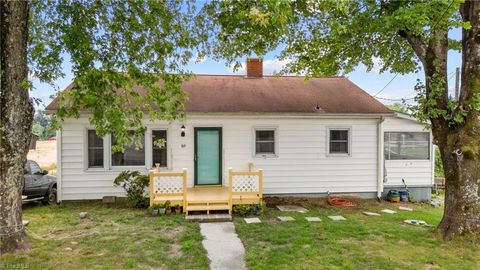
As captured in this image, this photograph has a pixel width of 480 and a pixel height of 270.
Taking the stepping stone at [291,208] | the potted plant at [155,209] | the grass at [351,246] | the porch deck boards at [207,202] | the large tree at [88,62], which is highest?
the large tree at [88,62]

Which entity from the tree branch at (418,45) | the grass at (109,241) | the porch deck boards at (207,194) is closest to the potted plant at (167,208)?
the grass at (109,241)

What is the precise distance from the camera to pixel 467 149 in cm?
593

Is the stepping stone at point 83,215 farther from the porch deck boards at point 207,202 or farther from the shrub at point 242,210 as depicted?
the shrub at point 242,210

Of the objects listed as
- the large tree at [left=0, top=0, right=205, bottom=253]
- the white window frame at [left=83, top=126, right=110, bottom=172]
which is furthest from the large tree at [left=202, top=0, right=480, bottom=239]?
the white window frame at [left=83, top=126, right=110, bottom=172]

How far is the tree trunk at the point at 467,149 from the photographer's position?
19.4 feet

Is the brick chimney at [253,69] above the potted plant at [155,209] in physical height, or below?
above

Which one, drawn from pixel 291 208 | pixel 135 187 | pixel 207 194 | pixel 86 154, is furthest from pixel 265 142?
pixel 86 154

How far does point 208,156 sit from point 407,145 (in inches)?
267

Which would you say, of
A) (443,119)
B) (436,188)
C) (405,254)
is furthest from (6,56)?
(436,188)

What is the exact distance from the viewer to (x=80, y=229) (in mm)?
6996

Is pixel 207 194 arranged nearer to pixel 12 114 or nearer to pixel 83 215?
pixel 83 215

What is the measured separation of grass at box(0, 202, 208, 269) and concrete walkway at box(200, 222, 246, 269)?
0.56 feet

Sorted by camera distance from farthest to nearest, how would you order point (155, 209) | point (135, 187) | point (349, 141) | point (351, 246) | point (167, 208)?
point (349, 141), point (135, 187), point (167, 208), point (155, 209), point (351, 246)

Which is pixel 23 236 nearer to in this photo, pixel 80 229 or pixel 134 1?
pixel 80 229
